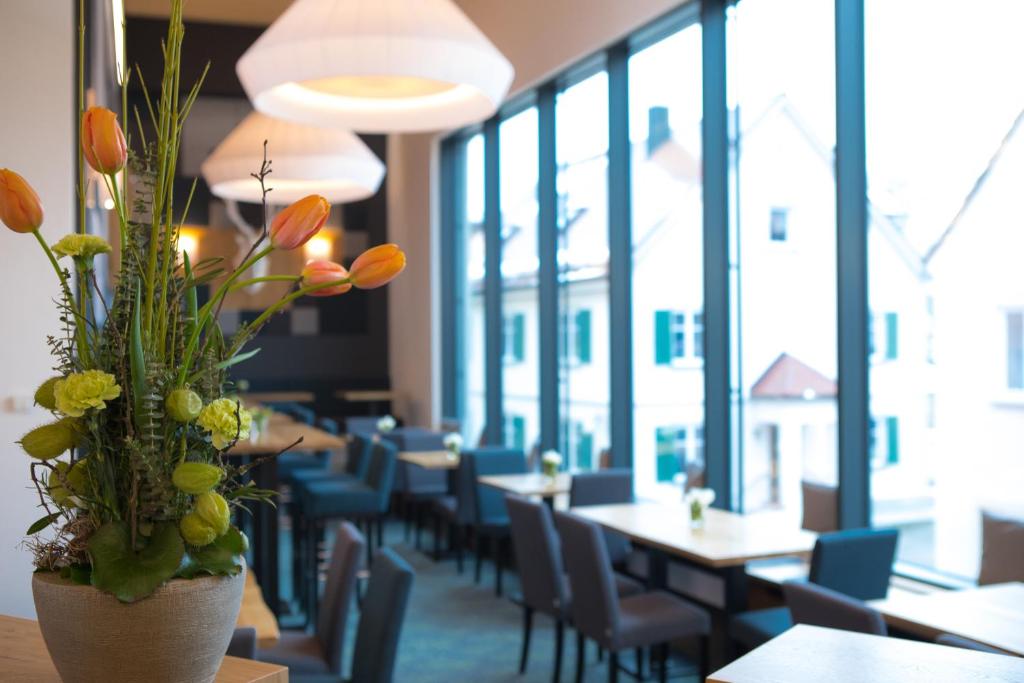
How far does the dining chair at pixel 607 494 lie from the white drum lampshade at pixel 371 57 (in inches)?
97.2

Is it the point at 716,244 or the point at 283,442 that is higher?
the point at 716,244

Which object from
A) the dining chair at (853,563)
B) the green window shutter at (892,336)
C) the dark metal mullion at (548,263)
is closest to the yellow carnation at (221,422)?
the dining chair at (853,563)

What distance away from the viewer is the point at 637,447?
7.52 m

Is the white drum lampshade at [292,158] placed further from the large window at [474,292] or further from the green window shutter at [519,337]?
the large window at [474,292]

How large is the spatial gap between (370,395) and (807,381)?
26.9ft

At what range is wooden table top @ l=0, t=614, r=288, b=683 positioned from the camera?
5.43 feet

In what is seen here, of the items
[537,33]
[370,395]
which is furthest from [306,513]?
Result: [370,395]

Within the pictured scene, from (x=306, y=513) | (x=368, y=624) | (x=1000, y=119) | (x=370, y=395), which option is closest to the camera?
(x=368, y=624)

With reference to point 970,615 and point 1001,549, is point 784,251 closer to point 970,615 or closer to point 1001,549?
point 1001,549

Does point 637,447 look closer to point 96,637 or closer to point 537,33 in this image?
point 537,33

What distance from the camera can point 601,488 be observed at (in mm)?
6270

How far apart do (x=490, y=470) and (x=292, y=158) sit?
2.70m

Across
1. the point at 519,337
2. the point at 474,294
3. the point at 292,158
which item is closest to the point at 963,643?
the point at 292,158

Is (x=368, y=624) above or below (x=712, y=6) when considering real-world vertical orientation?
below
